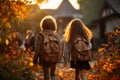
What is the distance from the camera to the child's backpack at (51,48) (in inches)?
417

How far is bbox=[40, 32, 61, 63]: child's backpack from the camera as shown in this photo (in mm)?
10594

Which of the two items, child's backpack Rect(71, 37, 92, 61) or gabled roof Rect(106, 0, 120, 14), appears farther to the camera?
gabled roof Rect(106, 0, 120, 14)

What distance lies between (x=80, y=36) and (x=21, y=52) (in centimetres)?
484

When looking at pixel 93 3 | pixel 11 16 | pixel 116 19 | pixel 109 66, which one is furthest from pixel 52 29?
pixel 93 3

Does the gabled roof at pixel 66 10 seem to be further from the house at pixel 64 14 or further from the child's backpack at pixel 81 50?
the child's backpack at pixel 81 50

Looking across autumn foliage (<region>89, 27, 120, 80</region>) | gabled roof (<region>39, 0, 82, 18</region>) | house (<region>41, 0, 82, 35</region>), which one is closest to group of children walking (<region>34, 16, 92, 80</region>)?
autumn foliage (<region>89, 27, 120, 80</region>)

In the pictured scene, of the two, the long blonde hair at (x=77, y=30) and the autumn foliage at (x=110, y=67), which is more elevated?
the long blonde hair at (x=77, y=30)

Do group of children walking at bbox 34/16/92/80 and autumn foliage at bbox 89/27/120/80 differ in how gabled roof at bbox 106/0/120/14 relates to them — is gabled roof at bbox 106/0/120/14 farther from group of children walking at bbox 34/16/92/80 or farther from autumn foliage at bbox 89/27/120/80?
group of children walking at bbox 34/16/92/80

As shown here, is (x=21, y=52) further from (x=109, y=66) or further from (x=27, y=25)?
(x=27, y=25)

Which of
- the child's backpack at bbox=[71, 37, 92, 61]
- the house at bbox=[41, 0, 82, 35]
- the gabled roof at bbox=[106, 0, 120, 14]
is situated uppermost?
the house at bbox=[41, 0, 82, 35]

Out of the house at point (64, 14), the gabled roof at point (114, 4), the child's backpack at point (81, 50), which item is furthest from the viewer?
the house at point (64, 14)

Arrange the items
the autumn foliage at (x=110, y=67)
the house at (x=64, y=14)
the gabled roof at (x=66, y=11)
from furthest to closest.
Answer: the gabled roof at (x=66, y=11), the house at (x=64, y=14), the autumn foliage at (x=110, y=67)

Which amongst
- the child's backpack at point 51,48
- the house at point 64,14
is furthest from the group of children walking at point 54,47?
the house at point 64,14

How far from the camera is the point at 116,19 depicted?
1777 inches
